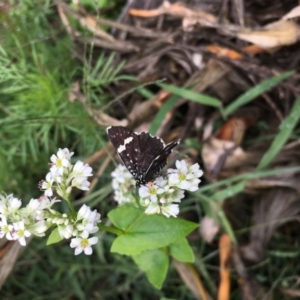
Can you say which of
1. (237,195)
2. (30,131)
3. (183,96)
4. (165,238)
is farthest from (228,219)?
(30,131)

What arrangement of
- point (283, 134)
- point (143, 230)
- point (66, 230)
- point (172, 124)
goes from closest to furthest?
1. point (66, 230)
2. point (143, 230)
3. point (283, 134)
4. point (172, 124)

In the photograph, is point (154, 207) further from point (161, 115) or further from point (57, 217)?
point (161, 115)

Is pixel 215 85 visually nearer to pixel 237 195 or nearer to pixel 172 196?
pixel 237 195

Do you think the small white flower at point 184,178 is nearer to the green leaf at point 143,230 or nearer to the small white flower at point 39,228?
the green leaf at point 143,230

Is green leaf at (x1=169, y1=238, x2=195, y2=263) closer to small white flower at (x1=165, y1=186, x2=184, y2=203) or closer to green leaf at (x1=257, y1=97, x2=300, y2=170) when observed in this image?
small white flower at (x1=165, y1=186, x2=184, y2=203)

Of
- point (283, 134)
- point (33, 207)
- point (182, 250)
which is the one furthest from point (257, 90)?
point (33, 207)

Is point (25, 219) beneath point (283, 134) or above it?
above

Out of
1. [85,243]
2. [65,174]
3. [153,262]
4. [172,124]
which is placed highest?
[65,174]

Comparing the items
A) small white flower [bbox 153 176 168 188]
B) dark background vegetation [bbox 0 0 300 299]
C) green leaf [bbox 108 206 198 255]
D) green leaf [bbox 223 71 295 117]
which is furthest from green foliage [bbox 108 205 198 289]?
green leaf [bbox 223 71 295 117]
